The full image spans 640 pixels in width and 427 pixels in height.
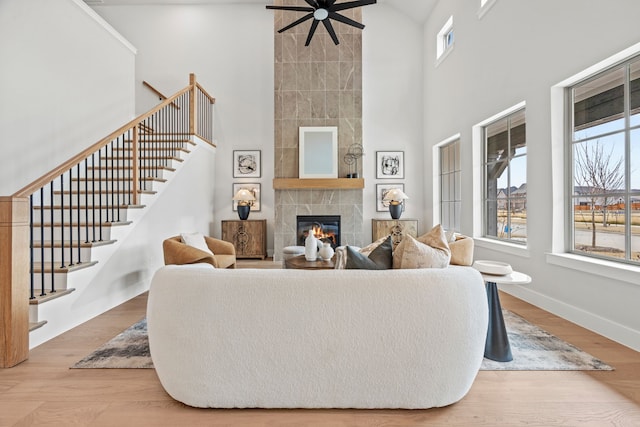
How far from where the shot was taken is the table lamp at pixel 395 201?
6090 mm

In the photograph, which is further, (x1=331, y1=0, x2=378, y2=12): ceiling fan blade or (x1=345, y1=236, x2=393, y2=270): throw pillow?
(x1=331, y1=0, x2=378, y2=12): ceiling fan blade

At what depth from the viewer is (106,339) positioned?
2434 mm

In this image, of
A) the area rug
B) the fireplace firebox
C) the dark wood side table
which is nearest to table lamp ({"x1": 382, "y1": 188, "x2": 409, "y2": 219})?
the fireplace firebox

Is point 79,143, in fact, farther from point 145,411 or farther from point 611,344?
point 611,344

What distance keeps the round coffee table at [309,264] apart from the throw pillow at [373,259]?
121 cm

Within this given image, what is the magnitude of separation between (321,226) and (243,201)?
162cm

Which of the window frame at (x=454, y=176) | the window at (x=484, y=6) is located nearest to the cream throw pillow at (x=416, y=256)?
the window frame at (x=454, y=176)

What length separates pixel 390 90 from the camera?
21.6 ft

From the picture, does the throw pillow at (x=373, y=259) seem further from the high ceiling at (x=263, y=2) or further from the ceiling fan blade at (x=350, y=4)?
the high ceiling at (x=263, y=2)

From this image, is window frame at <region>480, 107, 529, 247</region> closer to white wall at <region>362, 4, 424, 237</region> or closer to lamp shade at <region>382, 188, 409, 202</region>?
lamp shade at <region>382, 188, 409, 202</region>

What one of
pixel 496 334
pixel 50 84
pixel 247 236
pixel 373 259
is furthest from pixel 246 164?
pixel 496 334

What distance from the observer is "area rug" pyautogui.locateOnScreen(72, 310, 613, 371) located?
6.63ft

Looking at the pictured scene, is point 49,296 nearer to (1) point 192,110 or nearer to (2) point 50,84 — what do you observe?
(2) point 50,84

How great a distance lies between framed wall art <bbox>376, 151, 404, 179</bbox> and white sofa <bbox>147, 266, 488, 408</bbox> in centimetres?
523
